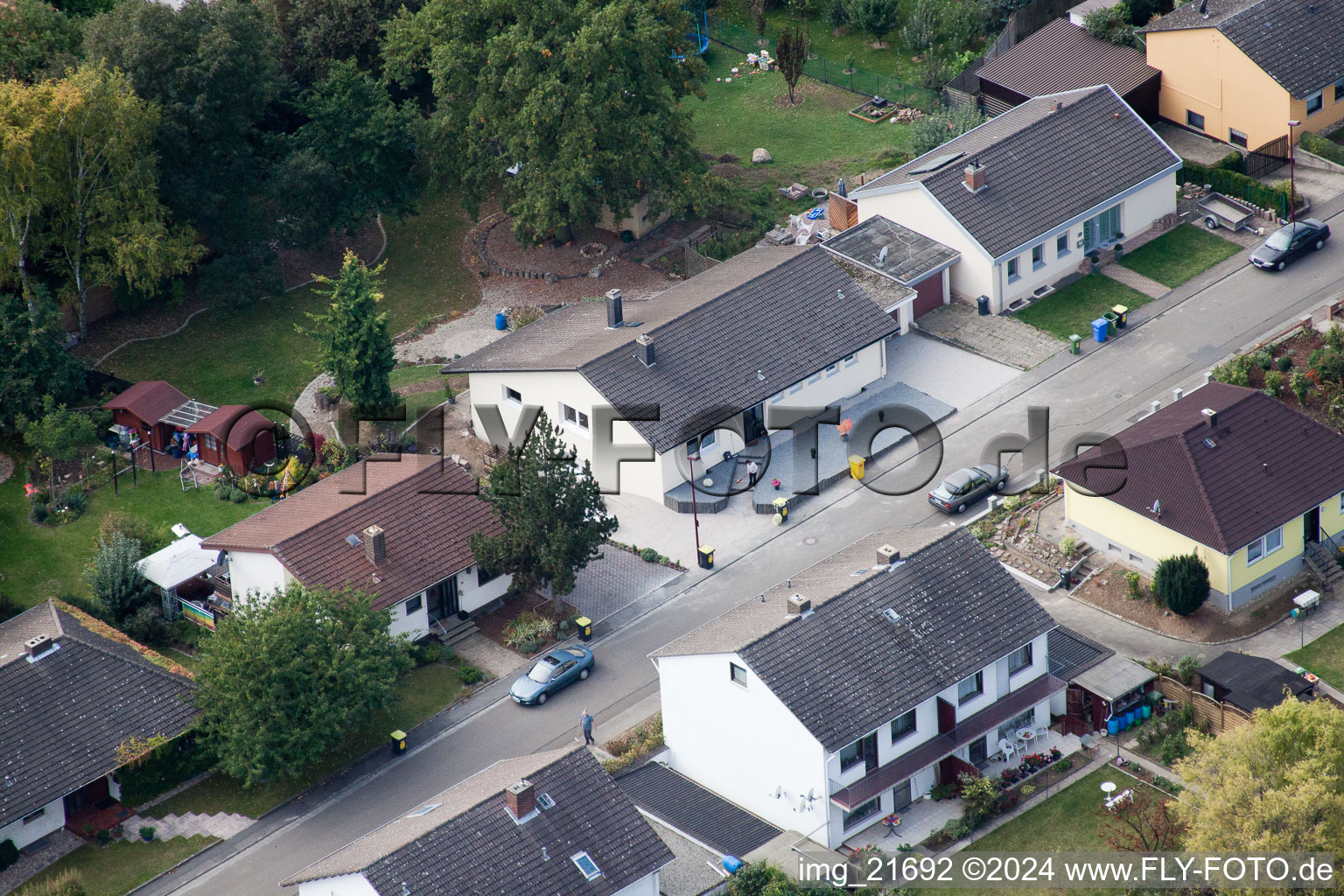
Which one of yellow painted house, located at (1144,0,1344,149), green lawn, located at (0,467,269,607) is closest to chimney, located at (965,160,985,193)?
yellow painted house, located at (1144,0,1344,149)

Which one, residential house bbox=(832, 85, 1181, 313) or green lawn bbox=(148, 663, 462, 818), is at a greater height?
residential house bbox=(832, 85, 1181, 313)

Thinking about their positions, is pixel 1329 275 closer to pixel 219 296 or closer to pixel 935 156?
pixel 935 156

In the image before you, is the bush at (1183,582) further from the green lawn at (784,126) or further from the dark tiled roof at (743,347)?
the green lawn at (784,126)

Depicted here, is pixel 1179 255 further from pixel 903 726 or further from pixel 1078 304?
pixel 903 726

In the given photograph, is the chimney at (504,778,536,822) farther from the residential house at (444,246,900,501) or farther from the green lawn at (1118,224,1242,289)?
the green lawn at (1118,224,1242,289)

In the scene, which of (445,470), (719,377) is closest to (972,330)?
(719,377)
